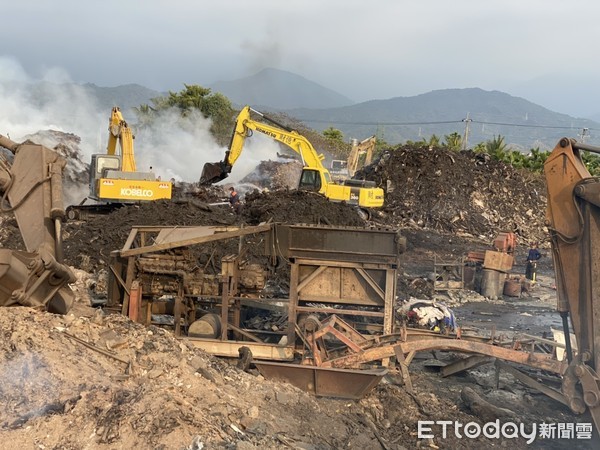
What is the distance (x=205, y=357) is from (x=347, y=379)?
5.12 ft

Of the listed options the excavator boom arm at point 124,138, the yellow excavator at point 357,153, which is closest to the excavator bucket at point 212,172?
the excavator boom arm at point 124,138

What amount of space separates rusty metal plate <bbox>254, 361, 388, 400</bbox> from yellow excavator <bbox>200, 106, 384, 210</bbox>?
13.8 m

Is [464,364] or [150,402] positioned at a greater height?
[150,402]

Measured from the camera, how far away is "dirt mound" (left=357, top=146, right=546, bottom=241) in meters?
24.5

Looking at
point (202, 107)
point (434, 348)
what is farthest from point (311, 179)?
point (202, 107)

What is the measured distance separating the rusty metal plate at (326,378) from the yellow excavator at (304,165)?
13759mm

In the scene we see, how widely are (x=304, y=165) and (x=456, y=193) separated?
7.64m

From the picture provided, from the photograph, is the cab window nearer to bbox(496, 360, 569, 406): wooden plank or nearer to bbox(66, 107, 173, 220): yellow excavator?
bbox(66, 107, 173, 220): yellow excavator

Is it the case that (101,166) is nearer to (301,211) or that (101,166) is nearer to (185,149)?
(301,211)

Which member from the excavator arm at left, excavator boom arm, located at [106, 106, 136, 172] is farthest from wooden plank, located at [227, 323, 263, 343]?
excavator boom arm, located at [106, 106, 136, 172]

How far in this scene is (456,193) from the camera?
25391mm

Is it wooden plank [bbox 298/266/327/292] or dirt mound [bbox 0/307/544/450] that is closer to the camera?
dirt mound [bbox 0/307/544/450]

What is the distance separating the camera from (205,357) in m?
6.07

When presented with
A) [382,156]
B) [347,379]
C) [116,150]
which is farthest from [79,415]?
[382,156]
